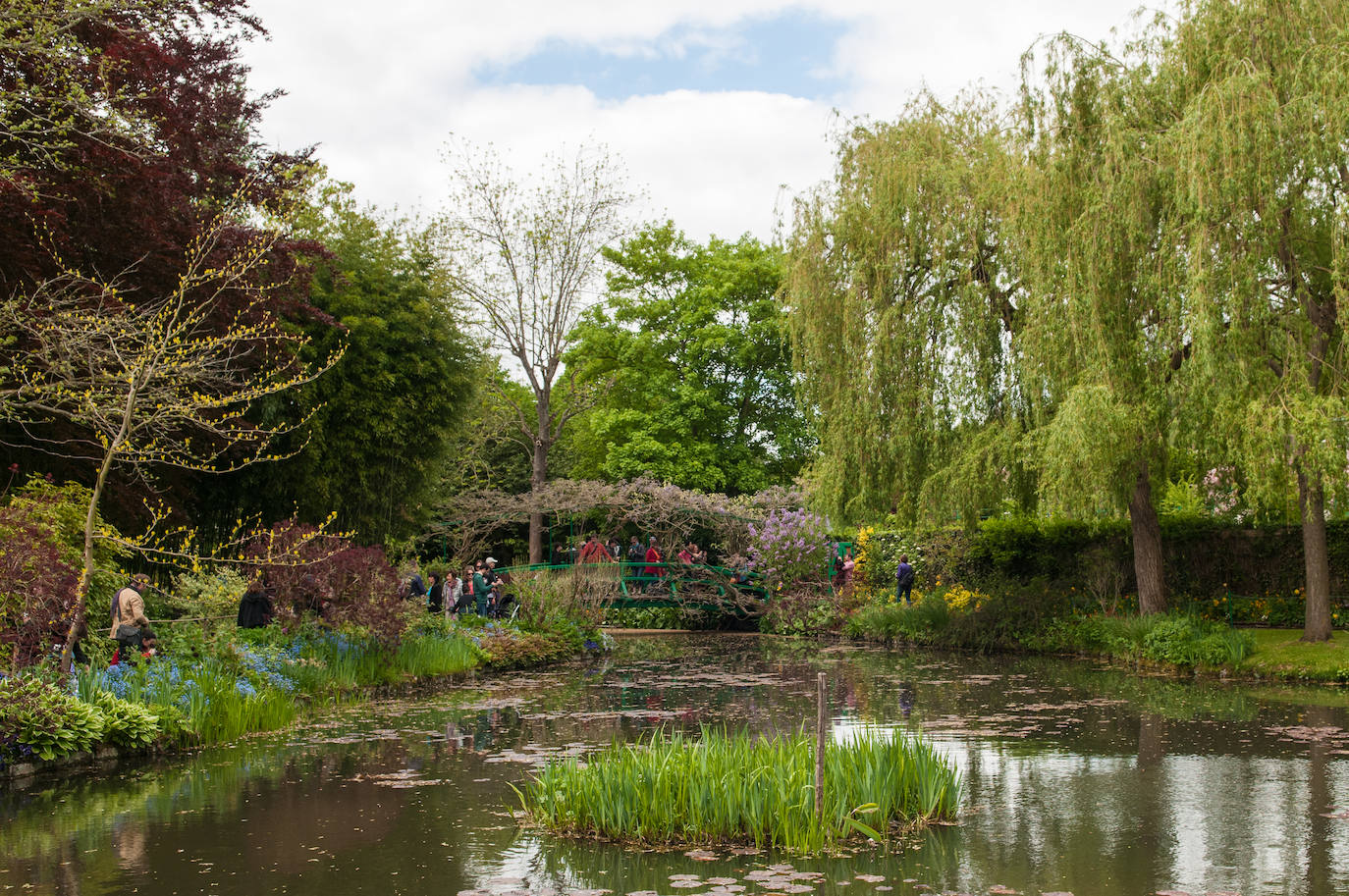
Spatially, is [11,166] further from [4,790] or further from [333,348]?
[333,348]

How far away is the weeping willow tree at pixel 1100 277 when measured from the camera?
49.9ft

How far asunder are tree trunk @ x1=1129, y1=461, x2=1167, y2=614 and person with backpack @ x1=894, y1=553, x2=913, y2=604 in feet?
18.3

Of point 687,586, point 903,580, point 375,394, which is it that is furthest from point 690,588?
point 375,394

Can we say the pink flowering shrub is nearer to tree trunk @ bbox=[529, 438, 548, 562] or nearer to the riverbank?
tree trunk @ bbox=[529, 438, 548, 562]

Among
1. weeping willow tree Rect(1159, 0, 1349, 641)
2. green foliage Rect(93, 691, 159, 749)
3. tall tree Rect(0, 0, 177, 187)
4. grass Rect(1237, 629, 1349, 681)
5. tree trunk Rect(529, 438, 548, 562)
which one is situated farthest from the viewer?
tree trunk Rect(529, 438, 548, 562)

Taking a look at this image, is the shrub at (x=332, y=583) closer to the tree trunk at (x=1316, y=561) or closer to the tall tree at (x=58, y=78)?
the tall tree at (x=58, y=78)

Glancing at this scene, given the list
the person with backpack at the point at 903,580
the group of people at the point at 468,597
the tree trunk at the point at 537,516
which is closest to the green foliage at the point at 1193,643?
the person with backpack at the point at 903,580

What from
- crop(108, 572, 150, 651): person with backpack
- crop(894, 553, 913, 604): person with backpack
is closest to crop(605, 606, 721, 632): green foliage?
crop(894, 553, 913, 604): person with backpack

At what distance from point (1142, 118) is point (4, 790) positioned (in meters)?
15.5

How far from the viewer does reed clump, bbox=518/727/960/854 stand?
6.68 meters

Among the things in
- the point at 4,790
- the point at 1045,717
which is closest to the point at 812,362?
the point at 1045,717

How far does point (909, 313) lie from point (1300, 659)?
8.00 metres

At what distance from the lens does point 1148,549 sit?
17.9 metres

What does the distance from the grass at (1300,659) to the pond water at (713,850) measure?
954 millimetres
